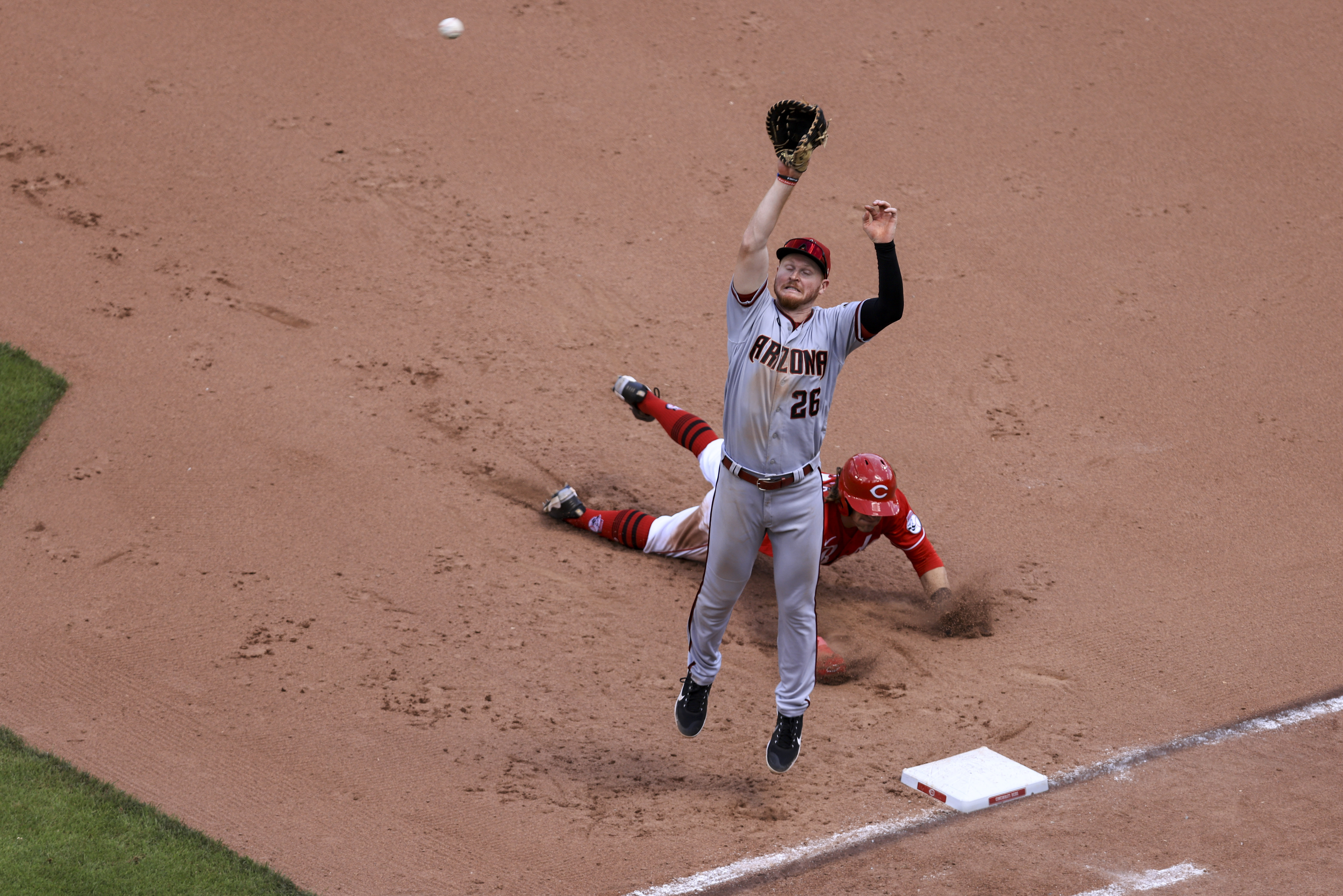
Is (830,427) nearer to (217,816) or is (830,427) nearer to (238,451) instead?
(238,451)

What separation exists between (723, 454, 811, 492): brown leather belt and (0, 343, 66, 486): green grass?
438 centimetres

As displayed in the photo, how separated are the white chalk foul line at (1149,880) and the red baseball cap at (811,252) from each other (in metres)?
2.51

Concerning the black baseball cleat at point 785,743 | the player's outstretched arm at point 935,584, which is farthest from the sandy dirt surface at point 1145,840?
the player's outstretched arm at point 935,584

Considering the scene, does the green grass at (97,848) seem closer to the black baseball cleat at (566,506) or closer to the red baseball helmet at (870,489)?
the black baseball cleat at (566,506)

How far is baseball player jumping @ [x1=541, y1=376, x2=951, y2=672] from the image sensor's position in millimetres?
6320

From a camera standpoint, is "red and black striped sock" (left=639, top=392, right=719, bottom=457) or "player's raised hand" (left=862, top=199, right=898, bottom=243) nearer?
"player's raised hand" (left=862, top=199, right=898, bottom=243)

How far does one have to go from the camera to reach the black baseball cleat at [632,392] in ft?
23.9

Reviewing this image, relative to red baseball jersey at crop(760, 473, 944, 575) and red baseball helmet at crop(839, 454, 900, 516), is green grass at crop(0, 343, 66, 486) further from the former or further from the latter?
red baseball helmet at crop(839, 454, 900, 516)

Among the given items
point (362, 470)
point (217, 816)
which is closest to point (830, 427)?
point (362, 470)

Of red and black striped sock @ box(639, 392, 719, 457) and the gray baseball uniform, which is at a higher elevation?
red and black striped sock @ box(639, 392, 719, 457)

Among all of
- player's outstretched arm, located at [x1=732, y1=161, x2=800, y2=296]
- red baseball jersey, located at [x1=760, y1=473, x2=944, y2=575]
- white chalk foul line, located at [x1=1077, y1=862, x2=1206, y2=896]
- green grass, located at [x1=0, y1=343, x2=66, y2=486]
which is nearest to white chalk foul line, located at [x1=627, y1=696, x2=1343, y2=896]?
white chalk foul line, located at [x1=1077, y1=862, x2=1206, y2=896]

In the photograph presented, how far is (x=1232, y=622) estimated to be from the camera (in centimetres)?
679

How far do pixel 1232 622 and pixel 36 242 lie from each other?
803 cm

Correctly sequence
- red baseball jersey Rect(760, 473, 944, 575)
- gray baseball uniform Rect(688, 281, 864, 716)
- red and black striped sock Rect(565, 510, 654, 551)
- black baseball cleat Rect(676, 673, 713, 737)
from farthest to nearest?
red and black striped sock Rect(565, 510, 654, 551), red baseball jersey Rect(760, 473, 944, 575), black baseball cleat Rect(676, 673, 713, 737), gray baseball uniform Rect(688, 281, 864, 716)
